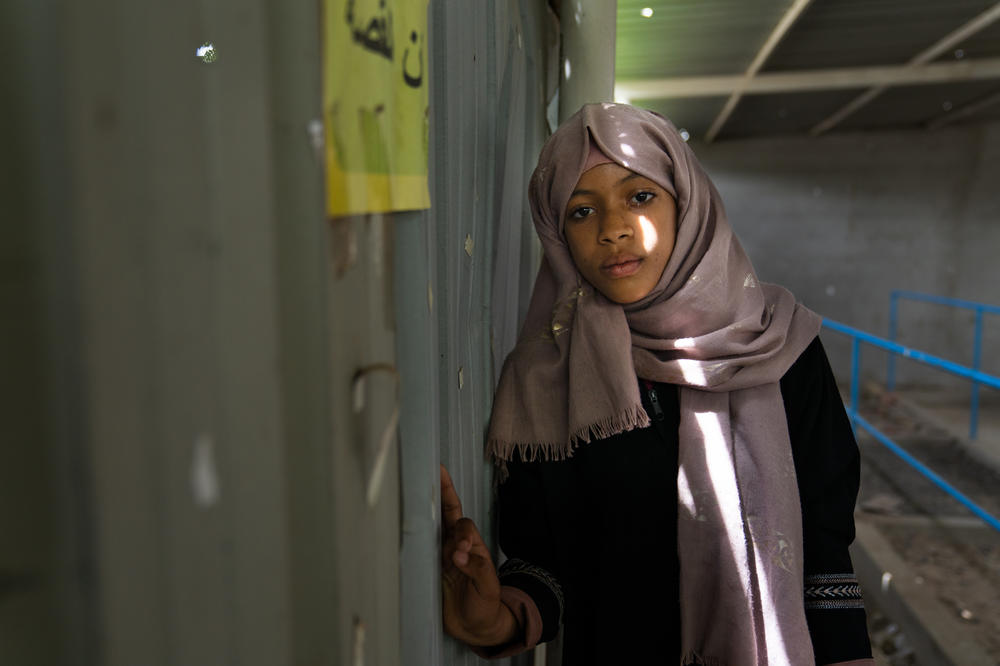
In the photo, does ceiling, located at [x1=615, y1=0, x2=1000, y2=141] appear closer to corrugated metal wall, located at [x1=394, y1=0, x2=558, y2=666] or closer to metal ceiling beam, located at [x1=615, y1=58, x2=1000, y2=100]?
metal ceiling beam, located at [x1=615, y1=58, x2=1000, y2=100]

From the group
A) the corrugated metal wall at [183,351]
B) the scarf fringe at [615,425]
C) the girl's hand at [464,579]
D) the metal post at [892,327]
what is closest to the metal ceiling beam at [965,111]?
the metal post at [892,327]

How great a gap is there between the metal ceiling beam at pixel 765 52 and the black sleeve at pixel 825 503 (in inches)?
119

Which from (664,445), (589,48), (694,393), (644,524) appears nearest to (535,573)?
(644,524)

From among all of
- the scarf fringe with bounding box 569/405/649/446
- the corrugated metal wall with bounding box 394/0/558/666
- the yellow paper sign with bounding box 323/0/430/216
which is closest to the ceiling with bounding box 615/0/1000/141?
the corrugated metal wall with bounding box 394/0/558/666

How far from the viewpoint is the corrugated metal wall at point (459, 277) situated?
2.43 feet

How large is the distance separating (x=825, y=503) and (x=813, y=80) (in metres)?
4.90

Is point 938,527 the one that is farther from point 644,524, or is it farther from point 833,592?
point 644,524

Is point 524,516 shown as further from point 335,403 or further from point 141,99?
point 141,99

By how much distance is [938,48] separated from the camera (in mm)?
4691

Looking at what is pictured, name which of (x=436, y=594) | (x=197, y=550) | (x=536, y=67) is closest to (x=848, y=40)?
(x=536, y=67)

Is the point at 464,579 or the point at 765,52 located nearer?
the point at 464,579

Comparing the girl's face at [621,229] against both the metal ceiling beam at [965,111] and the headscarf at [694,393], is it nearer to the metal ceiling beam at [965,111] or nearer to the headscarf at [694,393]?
the headscarf at [694,393]

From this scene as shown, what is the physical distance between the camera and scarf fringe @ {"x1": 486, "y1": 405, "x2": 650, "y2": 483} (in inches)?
47.9

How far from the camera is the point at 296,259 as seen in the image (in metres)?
0.48
